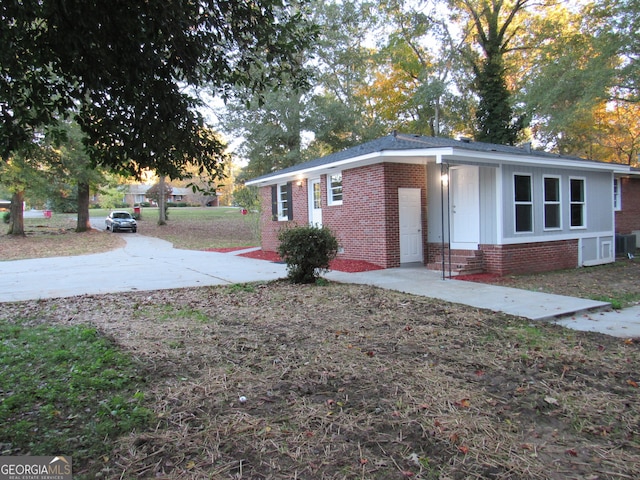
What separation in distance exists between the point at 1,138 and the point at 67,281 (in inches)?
294

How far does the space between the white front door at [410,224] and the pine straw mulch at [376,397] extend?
5.71m

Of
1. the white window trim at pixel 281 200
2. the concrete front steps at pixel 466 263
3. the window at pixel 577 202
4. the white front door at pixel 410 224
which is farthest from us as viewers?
the white window trim at pixel 281 200

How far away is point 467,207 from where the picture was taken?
11.0m

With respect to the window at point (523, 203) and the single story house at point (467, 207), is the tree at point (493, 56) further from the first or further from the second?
the window at point (523, 203)

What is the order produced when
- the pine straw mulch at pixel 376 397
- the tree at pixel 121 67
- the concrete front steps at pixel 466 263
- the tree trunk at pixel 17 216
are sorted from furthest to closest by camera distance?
the tree trunk at pixel 17 216, the concrete front steps at pixel 466 263, the tree at pixel 121 67, the pine straw mulch at pixel 376 397

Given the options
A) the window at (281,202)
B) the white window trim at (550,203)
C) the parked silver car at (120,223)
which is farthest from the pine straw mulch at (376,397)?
the parked silver car at (120,223)

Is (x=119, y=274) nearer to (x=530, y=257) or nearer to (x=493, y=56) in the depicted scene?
(x=530, y=257)

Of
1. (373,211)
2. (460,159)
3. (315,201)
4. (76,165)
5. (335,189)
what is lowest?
(373,211)

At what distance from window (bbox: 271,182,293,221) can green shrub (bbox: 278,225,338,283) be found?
7.03 m

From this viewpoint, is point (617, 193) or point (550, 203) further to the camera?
point (617, 193)

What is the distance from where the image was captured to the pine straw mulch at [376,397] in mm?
2545

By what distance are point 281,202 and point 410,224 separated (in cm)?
629

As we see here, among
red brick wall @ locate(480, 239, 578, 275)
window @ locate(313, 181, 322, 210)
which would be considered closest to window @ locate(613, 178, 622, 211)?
red brick wall @ locate(480, 239, 578, 275)

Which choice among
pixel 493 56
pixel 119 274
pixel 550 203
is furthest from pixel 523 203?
pixel 493 56
